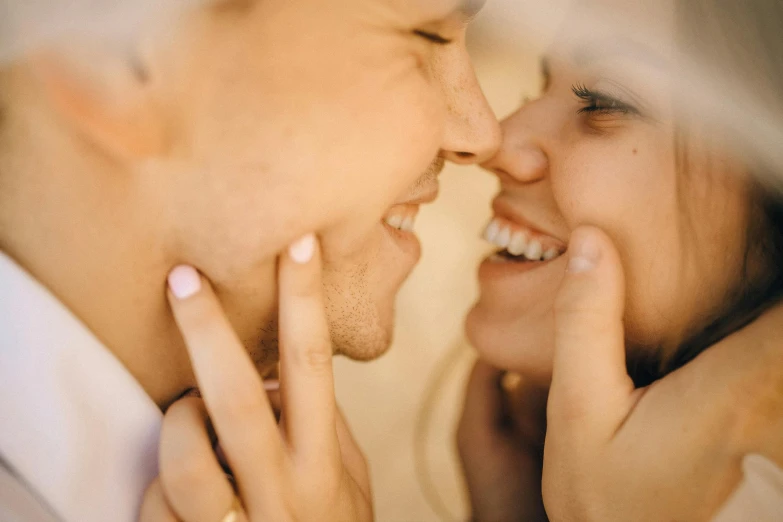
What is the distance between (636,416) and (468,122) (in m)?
0.52

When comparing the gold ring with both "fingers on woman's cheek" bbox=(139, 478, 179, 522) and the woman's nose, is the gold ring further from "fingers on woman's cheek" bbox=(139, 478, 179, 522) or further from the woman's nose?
the woman's nose

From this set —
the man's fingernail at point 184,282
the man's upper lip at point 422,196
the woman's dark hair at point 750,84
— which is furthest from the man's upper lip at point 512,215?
the man's fingernail at point 184,282

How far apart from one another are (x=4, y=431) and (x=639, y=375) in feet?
3.07

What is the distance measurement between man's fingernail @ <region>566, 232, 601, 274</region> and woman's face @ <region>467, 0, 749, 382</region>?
0.18 feet

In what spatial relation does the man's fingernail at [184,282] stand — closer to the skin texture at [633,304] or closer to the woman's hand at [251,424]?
the woman's hand at [251,424]

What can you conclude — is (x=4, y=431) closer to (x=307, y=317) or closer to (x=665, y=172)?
(x=307, y=317)

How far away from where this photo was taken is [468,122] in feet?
3.17

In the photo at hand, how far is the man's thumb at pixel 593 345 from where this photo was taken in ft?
2.61

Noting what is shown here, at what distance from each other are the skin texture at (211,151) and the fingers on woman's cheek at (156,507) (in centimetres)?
17

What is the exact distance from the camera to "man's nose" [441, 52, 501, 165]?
955 millimetres

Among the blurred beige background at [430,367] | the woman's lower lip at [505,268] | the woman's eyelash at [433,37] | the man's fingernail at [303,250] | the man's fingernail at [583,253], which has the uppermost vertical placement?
the woman's eyelash at [433,37]

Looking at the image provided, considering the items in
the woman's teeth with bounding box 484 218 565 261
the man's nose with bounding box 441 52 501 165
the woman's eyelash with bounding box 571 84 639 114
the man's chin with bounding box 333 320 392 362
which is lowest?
the man's chin with bounding box 333 320 392 362

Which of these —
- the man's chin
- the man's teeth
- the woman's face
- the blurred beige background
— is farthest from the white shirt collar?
the blurred beige background

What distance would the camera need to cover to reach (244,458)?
74 centimetres
